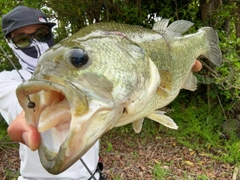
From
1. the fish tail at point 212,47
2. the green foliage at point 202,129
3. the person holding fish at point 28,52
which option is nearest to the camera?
the person holding fish at point 28,52

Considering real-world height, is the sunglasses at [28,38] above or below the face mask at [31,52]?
above

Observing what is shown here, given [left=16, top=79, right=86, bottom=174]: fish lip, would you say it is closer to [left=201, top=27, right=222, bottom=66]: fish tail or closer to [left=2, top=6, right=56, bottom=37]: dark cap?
[left=2, top=6, right=56, bottom=37]: dark cap

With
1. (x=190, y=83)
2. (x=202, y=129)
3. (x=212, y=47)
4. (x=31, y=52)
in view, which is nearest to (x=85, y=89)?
(x=31, y=52)

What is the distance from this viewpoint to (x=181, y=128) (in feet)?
17.5

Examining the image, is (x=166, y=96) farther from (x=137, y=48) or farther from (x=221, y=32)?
(x=221, y=32)

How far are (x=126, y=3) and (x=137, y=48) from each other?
12.6 feet

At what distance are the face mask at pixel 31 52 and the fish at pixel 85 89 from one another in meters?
0.72

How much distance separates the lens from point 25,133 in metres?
1.16

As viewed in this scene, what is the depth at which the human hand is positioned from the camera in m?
1.13

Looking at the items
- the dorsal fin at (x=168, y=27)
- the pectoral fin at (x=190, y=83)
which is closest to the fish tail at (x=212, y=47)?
the pectoral fin at (x=190, y=83)

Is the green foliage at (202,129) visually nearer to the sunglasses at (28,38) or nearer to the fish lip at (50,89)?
the sunglasses at (28,38)

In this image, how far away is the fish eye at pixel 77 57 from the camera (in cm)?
115

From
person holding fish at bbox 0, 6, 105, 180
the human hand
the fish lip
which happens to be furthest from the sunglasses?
the fish lip

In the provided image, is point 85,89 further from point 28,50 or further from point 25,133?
point 28,50
